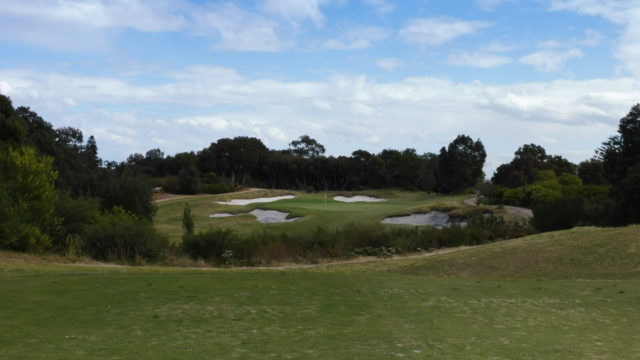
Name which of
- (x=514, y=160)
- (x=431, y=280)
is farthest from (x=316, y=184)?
(x=431, y=280)

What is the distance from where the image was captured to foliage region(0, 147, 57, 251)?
24344 mm

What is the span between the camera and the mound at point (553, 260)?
18.5 metres

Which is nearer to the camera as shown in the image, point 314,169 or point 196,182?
point 196,182

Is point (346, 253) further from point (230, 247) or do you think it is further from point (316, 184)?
point (316, 184)

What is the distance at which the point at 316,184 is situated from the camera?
104 meters

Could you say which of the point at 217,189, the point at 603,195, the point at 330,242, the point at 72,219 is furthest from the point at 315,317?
the point at 217,189

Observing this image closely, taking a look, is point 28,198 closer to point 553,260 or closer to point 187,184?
point 553,260

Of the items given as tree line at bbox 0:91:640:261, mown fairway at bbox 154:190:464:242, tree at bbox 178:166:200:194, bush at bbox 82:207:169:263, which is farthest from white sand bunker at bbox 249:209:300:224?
tree at bbox 178:166:200:194

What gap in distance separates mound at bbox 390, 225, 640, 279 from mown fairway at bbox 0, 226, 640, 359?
1220mm

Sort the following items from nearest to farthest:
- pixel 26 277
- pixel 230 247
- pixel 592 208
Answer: pixel 26 277 < pixel 230 247 < pixel 592 208

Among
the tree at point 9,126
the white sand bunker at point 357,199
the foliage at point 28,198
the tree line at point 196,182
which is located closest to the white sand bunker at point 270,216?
the tree line at point 196,182

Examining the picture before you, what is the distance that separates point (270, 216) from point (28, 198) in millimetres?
25097

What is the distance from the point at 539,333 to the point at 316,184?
94237mm

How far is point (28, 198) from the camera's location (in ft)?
85.5
